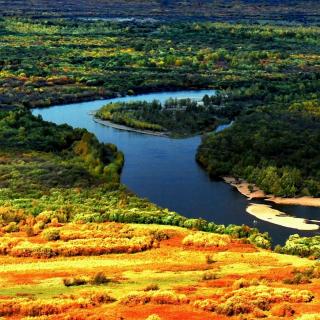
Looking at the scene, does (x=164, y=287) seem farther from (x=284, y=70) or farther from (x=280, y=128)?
(x=284, y=70)

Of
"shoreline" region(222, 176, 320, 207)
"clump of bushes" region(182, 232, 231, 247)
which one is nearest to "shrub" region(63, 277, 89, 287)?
"clump of bushes" region(182, 232, 231, 247)

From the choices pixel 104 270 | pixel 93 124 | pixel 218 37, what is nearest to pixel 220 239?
pixel 104 270

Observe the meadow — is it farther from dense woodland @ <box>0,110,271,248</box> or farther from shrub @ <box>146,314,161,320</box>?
shrub @ <box>146,314,161,320</box>

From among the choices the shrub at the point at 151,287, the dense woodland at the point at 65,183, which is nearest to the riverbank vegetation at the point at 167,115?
the dense woodland at the point at 65,183

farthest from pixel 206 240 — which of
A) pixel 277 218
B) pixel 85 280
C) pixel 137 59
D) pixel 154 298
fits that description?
pixel 137 59

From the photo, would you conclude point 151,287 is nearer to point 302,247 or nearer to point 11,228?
point 302,247

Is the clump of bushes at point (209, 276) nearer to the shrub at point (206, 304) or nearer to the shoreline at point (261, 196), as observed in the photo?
the shrub at point (206, 304)
